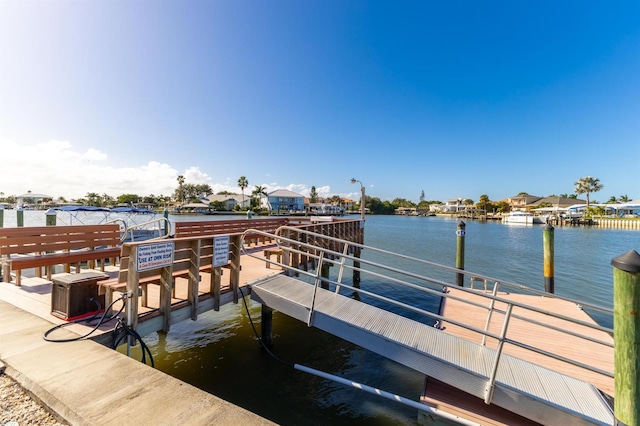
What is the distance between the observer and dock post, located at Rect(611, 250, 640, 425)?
2.65 meters

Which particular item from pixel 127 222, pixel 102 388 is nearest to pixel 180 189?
pixel 127 222

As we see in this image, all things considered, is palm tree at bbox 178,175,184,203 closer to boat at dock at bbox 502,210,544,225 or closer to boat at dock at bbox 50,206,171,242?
boat at dock at bbox 50,206,171,242

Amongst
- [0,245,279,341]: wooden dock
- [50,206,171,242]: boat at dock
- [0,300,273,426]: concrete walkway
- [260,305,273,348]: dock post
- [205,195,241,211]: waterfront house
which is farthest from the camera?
[205,195,241,211]: waterfront house

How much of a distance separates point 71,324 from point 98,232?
438cm

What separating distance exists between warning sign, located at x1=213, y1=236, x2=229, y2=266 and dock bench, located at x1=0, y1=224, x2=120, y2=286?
159 inches

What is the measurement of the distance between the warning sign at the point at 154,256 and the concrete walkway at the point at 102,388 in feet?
3.53

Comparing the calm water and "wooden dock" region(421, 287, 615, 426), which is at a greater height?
"wooden dock" region(421, 287, 615, 426)

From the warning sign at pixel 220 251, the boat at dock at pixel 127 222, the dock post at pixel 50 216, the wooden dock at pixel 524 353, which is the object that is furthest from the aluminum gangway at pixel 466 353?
the dock post at pixel 50 216

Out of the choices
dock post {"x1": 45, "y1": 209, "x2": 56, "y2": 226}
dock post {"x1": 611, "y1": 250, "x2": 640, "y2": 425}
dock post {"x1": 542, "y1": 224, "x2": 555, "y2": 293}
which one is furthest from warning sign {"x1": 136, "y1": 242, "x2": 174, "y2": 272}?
dock post {"x1": 542, "y1": 224, "x2": 555, "y2": 293}

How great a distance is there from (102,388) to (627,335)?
494cm

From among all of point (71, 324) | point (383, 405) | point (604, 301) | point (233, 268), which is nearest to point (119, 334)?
point (71, 324)

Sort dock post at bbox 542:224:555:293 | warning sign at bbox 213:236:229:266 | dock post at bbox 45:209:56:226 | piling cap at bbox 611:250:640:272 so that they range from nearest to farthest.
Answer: piling cap at bbox 611:250:640:272 → warning sign at bbox 213:236:229:266 → dock post at bbox 542:224:555:293 → dock post at bbox 45:209:56:226

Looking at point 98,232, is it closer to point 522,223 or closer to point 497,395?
point 497,395

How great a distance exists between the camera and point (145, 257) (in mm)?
4137
